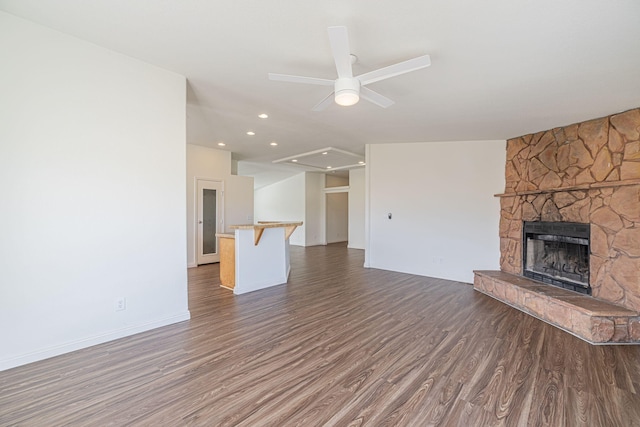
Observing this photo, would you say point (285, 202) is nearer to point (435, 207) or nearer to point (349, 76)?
point (435, 207)

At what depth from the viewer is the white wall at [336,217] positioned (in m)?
10.9

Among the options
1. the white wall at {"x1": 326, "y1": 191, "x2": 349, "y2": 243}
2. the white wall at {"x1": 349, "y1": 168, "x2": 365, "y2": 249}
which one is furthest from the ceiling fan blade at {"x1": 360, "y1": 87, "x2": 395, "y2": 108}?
the white wall at {"x1": 326, "y1": 191, "x2": 349, "y2": 243}

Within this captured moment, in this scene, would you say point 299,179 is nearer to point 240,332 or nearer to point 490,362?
point 240,332

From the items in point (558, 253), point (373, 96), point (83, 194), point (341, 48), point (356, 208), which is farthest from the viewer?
point (356, 208)

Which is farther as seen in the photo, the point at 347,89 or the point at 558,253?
the point at 558,253

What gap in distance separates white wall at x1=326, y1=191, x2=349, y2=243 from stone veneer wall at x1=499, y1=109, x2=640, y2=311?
6.84 m

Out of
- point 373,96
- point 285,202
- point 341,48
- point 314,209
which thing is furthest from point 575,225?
point 285,202

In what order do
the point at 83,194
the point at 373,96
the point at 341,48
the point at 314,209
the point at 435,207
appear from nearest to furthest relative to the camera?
the point at 341,48
the point at 83,194
the point at 373,96
the point at 435,207
the point at 314,209

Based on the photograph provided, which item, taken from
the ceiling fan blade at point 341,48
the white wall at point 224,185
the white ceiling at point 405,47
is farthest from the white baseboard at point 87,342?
the white wall at point 224,185

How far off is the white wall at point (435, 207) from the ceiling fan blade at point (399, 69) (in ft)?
11.8

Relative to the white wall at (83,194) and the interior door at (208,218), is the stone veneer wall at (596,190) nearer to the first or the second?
the white wall at (83,194)

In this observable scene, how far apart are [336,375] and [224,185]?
5.78 meters

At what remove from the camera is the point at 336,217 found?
36.8ft

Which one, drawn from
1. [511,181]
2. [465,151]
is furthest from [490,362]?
[465,151]
